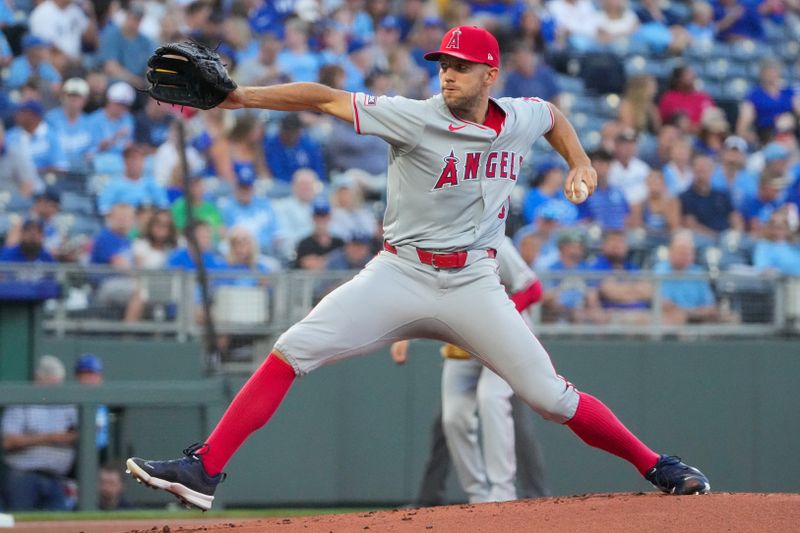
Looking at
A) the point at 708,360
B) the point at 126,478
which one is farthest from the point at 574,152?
the point at 708,360

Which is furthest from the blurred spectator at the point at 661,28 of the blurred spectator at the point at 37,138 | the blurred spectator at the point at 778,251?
the blurred spectator at the point at 37,138

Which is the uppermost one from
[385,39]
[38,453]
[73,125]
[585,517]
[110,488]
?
[385,39]

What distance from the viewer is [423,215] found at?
4.94 meters

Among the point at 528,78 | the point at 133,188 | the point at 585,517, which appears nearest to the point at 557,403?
the point at 585,517

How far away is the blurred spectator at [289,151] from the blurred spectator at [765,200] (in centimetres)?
397

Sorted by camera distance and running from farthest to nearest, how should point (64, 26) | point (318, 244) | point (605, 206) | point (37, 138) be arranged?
point (64, 26)
point (605, 206)
point (37, 138)
point (318, 244)

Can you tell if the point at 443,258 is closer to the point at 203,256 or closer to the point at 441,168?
the point at 441,168

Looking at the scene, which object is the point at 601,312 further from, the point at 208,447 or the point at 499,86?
the point at 208,447

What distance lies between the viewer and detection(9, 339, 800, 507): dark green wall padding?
9398mm

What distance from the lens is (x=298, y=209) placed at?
1065 cm

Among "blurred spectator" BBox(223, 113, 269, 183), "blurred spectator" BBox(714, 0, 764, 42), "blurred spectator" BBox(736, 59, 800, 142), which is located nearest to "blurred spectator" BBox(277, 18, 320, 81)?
"blurred spectator" BBox(223, 113, 269, 183)

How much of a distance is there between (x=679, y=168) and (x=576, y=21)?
2.52m

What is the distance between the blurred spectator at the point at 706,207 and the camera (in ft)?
38.1

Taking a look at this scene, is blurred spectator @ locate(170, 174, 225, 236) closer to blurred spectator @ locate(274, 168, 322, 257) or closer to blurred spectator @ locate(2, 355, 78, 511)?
blurred spectator @ locate(274, 168, 322, 257)
